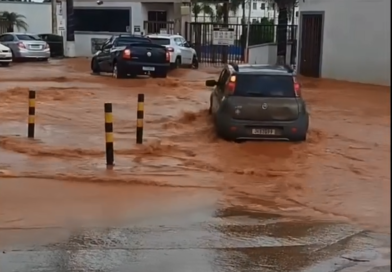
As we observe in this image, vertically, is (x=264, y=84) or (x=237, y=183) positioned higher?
(x=264, y=84)

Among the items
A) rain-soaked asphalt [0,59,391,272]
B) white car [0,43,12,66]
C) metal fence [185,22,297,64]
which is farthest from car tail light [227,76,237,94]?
white car [0,43,12,66]

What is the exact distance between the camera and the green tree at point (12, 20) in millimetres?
53969

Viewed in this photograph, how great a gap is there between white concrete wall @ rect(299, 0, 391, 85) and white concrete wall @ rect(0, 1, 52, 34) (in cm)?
3154

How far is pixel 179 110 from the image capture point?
20.2 meters

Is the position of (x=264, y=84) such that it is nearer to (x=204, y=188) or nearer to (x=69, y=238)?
(x=204, y=188)

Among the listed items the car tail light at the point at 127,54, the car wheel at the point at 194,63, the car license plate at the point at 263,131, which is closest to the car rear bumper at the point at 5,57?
the car wheel at the point at 194,63

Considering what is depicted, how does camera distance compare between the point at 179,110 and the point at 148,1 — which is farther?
the point at 148,1

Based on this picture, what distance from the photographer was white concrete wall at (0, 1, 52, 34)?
186ft

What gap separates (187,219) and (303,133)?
18.9 feet

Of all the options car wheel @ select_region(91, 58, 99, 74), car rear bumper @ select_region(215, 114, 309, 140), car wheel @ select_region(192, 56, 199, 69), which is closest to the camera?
car rear bumper @ select_region(215, 114, 309, 140)

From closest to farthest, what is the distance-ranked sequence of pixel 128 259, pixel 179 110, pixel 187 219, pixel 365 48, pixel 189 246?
pixel 128 259
pixel 189 246
pixel 187 219
pixel 179 110
pixel 365 48

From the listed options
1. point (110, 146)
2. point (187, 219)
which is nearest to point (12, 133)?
point (110, 146)

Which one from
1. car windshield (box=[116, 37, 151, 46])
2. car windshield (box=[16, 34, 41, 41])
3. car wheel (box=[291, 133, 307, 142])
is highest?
car windshield (box=[116, 37, 151, 46])

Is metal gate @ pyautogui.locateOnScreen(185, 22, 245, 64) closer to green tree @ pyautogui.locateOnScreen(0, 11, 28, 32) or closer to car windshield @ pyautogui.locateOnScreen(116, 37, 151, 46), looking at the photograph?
car windshield @ pyautogui.locateOnScreen(116, 37, 151, 46)
